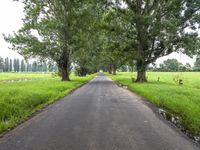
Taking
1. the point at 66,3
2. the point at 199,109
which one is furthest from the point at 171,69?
the point at 199,109

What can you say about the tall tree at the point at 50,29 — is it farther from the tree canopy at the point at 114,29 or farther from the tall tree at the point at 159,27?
the tall tree at the point at 159,27

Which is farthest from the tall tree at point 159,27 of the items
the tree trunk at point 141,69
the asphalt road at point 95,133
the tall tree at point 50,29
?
the asphalt road at point 95,133

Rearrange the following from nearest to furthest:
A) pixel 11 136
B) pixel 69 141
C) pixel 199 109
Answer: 1. pixel 69 141
2. pixel 11 136
3. pixel 199 109

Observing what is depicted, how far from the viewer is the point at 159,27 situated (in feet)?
97.4

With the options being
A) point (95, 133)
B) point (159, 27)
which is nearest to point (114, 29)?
point (159, 27)

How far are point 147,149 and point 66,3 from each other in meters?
33.8

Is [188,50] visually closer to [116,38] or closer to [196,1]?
[196,1]

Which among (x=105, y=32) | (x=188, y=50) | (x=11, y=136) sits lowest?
(x=11, y=136)

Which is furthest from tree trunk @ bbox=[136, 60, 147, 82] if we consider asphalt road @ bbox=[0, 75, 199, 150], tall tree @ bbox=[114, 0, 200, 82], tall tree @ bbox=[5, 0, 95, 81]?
asphalt road @ bbox=[0, 75, 199, 150]

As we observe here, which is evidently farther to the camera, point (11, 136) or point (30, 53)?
point (30, 53)

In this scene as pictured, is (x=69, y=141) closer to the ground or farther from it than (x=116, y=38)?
closer to the ground

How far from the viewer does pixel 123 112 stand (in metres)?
11.7

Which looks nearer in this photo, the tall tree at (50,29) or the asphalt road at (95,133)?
the asphalt road at (95,133)

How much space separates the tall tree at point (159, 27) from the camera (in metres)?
30.1
